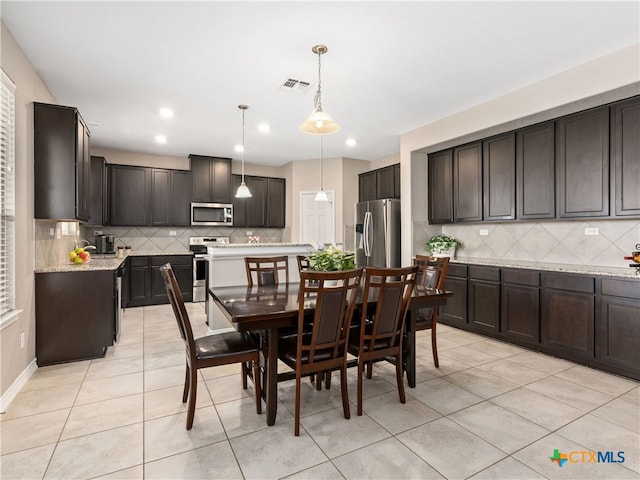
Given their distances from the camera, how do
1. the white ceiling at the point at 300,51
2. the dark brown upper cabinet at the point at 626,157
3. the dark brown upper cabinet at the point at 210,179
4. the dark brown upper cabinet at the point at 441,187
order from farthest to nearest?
the dark brown upper cabinet at the point at 210,179 < the dark brown upper cabinet at the point at 441,187 < the dark brown upper cabinet at the point at 626,157 < the white ceiling at the point at 300,51

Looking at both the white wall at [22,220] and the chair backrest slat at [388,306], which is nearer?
the chair backrest slat at [388,306]

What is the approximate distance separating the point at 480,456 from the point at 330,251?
60.7 inches

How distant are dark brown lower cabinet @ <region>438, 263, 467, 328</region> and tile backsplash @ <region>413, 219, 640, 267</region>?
63 cm

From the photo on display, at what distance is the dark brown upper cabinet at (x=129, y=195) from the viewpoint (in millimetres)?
5930

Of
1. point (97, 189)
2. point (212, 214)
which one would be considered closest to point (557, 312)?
point (212, 214)

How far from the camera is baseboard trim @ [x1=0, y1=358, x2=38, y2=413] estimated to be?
2.36m

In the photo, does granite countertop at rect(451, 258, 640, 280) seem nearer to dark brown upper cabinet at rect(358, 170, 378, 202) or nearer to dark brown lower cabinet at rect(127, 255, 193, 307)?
dark brown upper cabinet at rect(358, 170, 378, 202)

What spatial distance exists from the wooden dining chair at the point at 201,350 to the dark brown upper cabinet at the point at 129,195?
4.54m

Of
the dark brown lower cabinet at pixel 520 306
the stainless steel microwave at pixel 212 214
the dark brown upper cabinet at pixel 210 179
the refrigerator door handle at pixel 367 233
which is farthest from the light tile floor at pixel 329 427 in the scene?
the dark brown upper cabinet at pixel 210 179

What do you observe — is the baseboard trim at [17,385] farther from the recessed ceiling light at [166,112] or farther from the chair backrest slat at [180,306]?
the recessed ceiling light at [166,112]

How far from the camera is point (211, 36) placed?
104 inches

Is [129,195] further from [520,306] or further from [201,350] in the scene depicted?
[520,306]

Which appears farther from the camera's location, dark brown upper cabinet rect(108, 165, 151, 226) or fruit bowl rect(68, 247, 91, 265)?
dark brown upper cabinet rect(108, 165, 151, 226)

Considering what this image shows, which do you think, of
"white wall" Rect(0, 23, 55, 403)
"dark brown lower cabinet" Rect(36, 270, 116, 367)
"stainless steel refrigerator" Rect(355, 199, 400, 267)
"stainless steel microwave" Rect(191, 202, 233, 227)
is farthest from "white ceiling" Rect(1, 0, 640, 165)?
"stainless steel microwave" Rect(191, 202, 233, 227)
